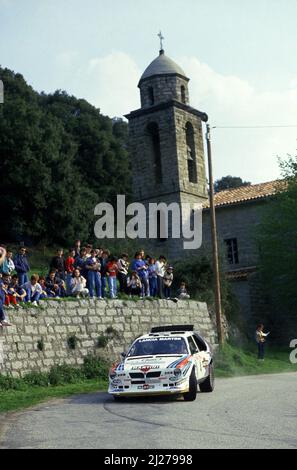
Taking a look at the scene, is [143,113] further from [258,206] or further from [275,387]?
[275,387]

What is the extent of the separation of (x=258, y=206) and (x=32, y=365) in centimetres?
2876

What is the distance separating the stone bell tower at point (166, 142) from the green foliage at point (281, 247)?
21.6 ft

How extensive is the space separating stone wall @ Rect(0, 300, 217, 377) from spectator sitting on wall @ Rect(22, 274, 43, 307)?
0.34 metres

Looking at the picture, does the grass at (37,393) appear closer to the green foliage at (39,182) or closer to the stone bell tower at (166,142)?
the stone bell tower at (166,142)

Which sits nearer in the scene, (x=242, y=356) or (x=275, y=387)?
(x=275, y=387)

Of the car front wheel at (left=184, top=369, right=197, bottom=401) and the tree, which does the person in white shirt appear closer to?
the car front wheel at (left=184, top=369, right=197, bottom=401)

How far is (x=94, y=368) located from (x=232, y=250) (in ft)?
87.7

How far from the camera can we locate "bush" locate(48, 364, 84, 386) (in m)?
19.8

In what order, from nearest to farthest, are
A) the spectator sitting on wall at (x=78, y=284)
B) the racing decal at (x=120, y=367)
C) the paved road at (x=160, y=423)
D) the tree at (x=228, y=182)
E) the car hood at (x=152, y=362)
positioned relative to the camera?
the paved road at (x=160, y=423)
the car hood at (x=152, y=362)
the racing decal at (x=120, y=367)
the spectator sitting on wall at (x=78, y=284)
the tree at (x=228, y=182)

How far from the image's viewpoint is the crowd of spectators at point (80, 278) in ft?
66.1

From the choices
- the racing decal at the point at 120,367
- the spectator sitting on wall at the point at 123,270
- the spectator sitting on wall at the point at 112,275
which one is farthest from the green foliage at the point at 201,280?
the racing decal at the point at 120,367

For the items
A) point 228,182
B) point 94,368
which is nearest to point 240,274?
point 94,368

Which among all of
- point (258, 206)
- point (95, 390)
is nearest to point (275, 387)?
point (95, 390)
